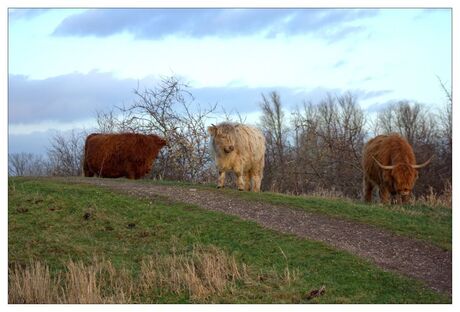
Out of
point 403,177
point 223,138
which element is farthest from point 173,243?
point 403,177

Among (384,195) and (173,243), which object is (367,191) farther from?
(173,243)

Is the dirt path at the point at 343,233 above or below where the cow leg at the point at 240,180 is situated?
below

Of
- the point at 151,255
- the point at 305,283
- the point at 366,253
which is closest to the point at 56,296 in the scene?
the point at 151,255

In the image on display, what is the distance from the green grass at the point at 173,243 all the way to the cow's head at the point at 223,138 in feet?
8.45

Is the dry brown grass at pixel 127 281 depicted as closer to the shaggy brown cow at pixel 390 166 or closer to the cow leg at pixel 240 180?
the cow leg at pixel 240 180

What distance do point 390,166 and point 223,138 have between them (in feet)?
A: 14.8

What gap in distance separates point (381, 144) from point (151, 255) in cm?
948

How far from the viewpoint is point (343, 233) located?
14.5 metres

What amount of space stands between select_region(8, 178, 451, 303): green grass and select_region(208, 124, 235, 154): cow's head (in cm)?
258

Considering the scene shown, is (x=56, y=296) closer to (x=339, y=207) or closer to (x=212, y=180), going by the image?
(x=339, y=207)

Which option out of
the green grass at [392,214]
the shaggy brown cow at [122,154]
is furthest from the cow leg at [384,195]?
the shaggy brown cow at [122,154]

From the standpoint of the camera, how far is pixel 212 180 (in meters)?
26.9

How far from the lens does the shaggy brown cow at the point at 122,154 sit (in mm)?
22234

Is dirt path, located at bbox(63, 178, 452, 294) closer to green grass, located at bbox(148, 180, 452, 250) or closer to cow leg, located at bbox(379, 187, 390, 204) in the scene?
green grass, located at bbox(148, 180, 452, 250)
